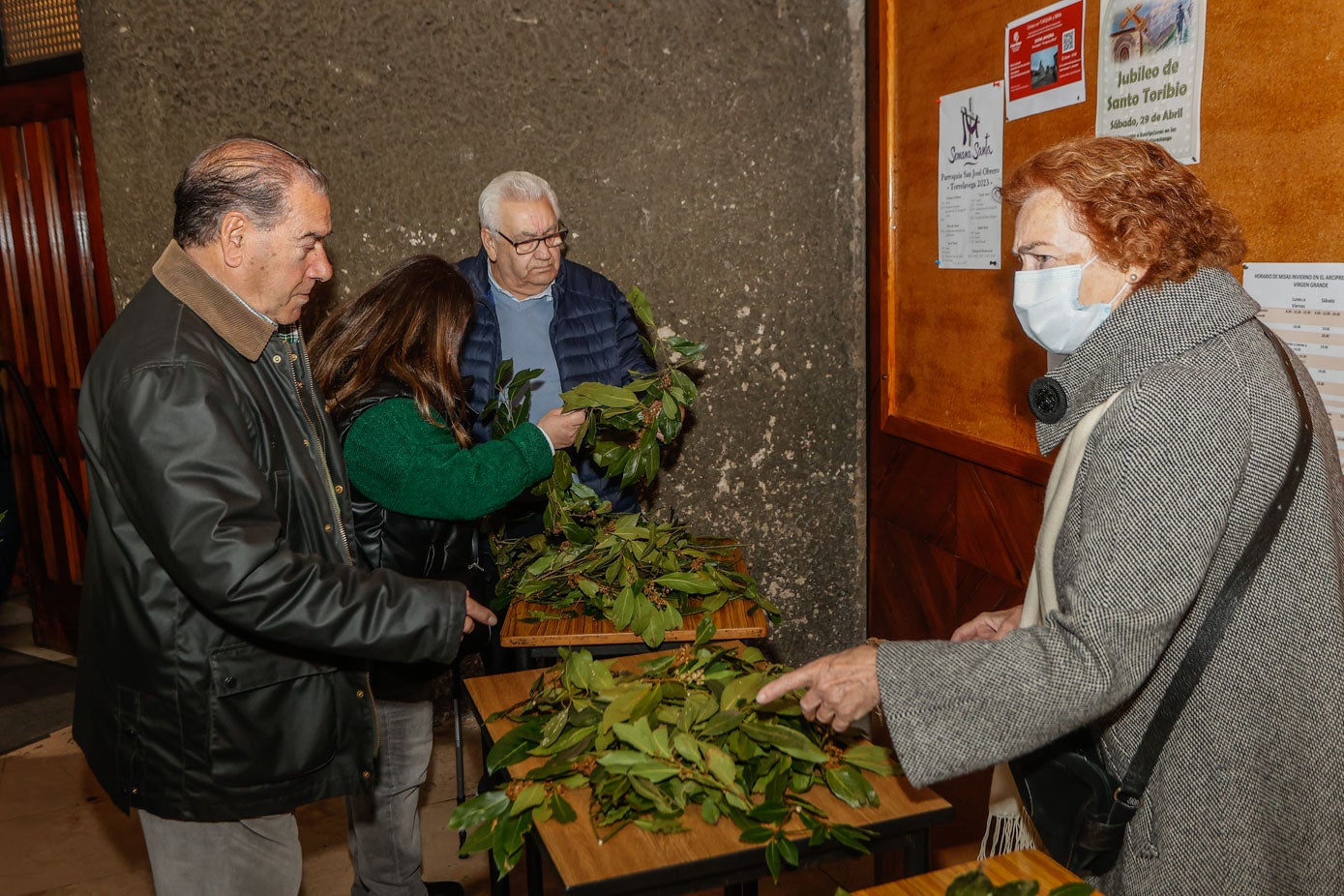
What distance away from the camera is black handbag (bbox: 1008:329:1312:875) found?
3.97 ft

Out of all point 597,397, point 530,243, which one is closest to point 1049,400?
point 597,397

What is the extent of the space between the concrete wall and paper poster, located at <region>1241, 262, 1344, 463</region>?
1.85 m

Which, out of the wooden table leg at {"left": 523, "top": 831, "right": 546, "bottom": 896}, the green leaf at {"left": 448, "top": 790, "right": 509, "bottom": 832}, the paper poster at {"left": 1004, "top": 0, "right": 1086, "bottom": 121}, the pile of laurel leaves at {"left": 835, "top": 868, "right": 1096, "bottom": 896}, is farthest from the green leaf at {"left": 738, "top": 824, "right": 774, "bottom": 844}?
the paper poster at {"left": 1004, "top": 0, "right": 1086, "bottom": 121}

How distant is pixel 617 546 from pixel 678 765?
92 cm

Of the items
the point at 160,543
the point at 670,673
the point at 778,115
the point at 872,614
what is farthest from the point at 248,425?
the point at 872,614

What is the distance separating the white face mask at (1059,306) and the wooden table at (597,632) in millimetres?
862

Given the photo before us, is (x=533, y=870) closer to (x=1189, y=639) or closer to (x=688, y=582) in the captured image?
(x=688, y=582)

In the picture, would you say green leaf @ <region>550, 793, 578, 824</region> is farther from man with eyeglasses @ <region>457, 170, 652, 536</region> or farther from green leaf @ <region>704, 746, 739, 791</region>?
man with eyeglasses @ <region>457, 170, 652, 536</region>

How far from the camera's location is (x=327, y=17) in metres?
3.11

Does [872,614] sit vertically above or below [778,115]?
below

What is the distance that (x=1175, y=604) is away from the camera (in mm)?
1159

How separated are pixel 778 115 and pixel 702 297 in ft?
2.18

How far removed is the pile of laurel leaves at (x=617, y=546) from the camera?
7.00 ft

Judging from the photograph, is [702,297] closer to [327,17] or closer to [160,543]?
[327,17]
